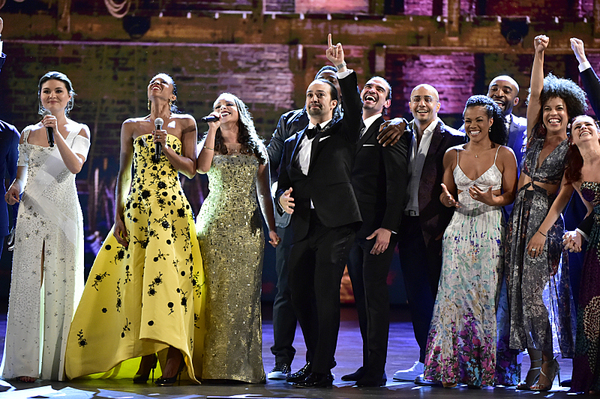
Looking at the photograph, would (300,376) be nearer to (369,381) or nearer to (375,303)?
(369,381)

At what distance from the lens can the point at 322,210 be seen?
3258 mm

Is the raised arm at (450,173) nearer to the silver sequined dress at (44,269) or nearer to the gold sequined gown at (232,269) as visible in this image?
the gold sequined gown at (232,269)

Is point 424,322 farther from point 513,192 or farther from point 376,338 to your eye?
point 513,192

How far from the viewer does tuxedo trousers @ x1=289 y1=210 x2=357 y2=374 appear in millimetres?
3168

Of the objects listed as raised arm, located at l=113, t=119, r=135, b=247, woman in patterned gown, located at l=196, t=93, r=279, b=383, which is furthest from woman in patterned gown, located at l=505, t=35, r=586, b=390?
raised arm, located at l=113, t=119, r=135, b=247

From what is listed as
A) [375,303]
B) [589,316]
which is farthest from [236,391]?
[589,316]

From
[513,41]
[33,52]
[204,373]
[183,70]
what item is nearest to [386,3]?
[513,41]

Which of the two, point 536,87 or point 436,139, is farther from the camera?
point 436,139

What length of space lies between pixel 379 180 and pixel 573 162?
95cm

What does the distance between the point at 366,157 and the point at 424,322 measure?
947mm

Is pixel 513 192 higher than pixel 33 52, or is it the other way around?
pixel 33 52

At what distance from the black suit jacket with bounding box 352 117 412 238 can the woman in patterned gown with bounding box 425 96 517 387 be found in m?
0.24

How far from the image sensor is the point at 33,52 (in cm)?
659

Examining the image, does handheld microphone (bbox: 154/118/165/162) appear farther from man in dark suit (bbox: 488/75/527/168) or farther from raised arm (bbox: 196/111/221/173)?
man in dark suit (bbox: 488/75/527/168)
